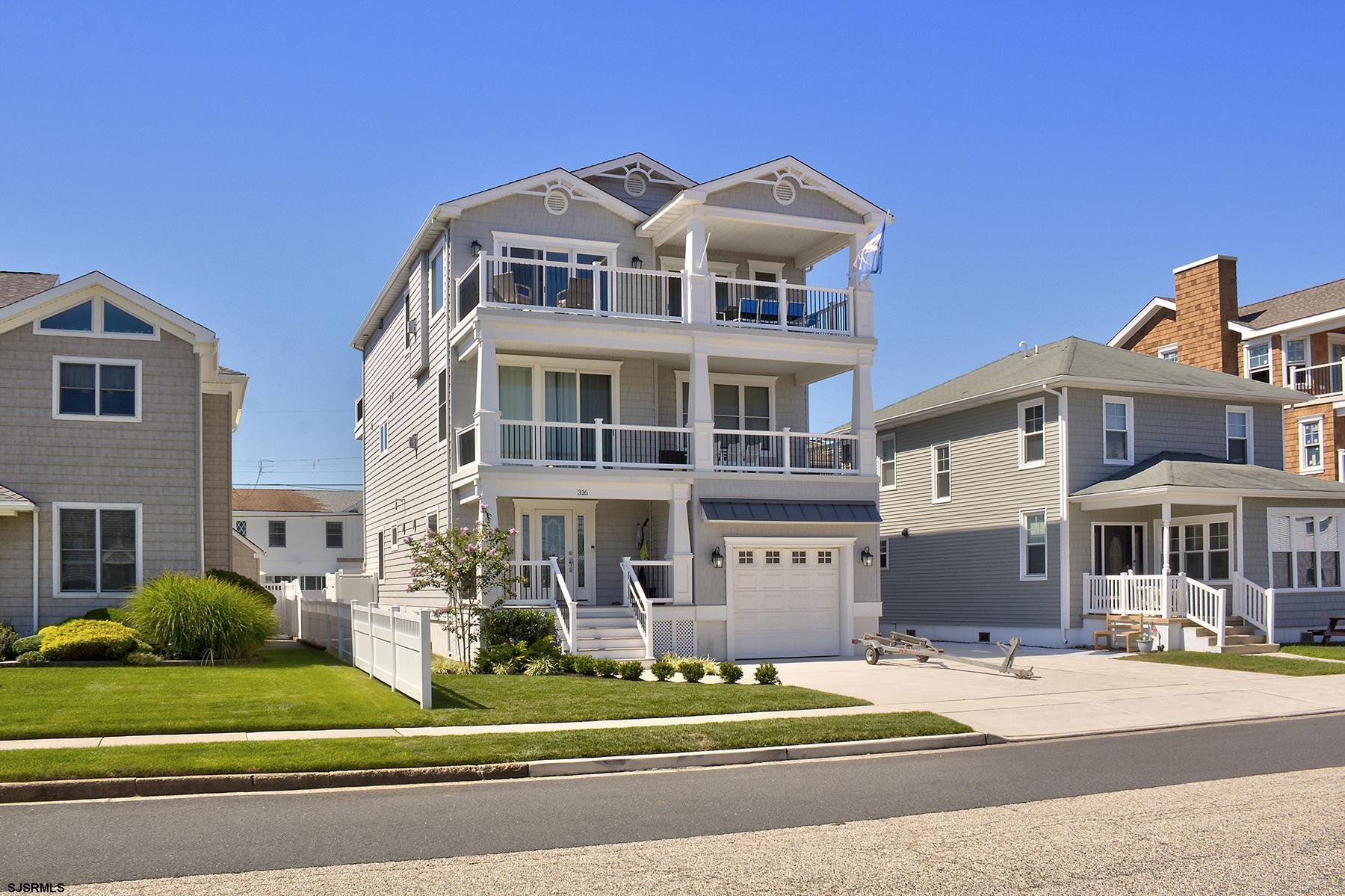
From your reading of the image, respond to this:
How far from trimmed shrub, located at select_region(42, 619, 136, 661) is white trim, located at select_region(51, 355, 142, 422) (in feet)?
14.3

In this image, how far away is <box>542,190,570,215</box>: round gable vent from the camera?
84.4ft

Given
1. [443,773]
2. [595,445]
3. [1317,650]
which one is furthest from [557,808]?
[1317,650]

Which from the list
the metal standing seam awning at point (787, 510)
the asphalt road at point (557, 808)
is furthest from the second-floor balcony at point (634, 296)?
the asphalt road at point (557, 808)

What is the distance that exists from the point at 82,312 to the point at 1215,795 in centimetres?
2053

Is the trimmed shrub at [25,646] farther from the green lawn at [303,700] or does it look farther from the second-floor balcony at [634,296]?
the second-floor balcony at [634,296]

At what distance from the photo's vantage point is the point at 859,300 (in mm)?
26234

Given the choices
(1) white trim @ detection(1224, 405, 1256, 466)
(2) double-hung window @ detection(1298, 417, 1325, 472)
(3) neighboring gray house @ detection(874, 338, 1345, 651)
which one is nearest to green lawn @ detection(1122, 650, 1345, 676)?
(3) neighboring gray house @ detection(874, 338, 1345, 651)

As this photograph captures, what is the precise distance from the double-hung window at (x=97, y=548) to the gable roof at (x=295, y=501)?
37933 mm

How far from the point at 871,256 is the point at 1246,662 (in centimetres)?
1067

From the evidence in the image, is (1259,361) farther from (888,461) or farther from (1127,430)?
(888,461)

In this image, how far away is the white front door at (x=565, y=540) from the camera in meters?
25.1

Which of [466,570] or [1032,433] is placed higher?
[1032,433]

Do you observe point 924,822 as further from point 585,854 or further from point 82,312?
point 82,312

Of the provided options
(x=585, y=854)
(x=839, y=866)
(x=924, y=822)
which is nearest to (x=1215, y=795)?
(x=924, y=822)
